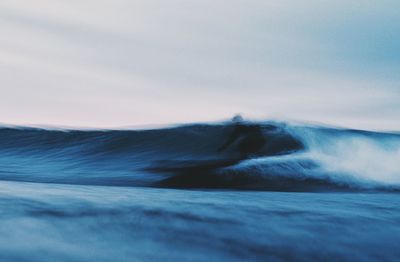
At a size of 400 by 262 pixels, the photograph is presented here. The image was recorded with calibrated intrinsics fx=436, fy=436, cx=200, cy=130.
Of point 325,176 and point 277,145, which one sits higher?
point 277,145

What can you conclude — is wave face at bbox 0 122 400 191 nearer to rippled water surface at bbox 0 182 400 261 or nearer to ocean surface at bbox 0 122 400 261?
ocean surface at bbox 0 122 400 261

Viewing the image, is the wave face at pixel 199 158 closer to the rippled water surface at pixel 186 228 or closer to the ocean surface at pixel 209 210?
the ocean surface at pixel 209 210

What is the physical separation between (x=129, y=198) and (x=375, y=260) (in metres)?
1.64

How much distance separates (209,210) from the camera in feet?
8.54

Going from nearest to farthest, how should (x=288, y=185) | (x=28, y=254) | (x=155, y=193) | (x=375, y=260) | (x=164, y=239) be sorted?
(x=28, y=254), (x=375, y=260), (x=164, y=239), (x=155, y=193), (x=288, y=185)

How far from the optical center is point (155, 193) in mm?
3336

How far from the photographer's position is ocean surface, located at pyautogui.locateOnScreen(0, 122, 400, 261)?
1778mm

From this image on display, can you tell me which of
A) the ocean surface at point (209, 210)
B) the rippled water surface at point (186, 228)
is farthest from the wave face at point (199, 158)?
the rippled water surface at point (186, 228)

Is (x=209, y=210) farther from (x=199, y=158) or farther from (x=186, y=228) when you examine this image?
(x=199, y=158)

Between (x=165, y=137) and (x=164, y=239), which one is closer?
(x=164, y=239)

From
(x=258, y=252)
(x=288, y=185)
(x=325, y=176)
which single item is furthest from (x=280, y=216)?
(x=325, y=176)

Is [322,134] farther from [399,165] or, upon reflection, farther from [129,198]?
[129,198]

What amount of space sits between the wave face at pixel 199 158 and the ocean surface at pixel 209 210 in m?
0.02

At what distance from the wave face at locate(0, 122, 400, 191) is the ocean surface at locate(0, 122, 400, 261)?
24 millimetres
